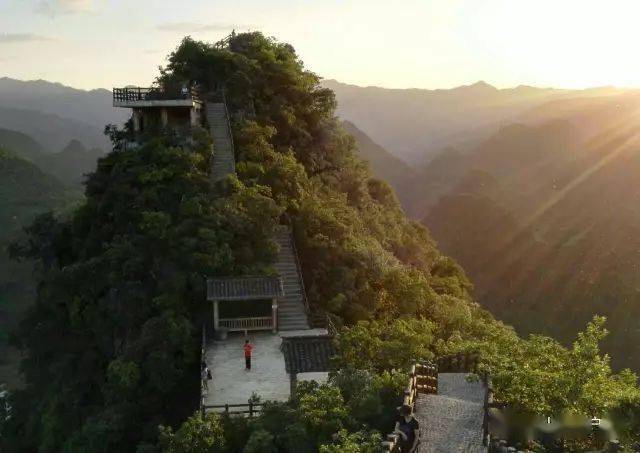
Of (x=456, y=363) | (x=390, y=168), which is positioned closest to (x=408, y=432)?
(x=456, y=363)

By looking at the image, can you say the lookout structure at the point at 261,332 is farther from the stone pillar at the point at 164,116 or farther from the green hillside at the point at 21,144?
the green hillside at the point at 21,144

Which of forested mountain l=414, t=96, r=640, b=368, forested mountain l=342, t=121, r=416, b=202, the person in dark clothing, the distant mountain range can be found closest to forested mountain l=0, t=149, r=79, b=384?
the distant mountain range

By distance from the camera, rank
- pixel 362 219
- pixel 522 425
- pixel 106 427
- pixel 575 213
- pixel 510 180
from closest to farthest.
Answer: pixel 522 425 < pixel 106 427 < pixel 362 219 < pixel 575 213 < pixel 510 180

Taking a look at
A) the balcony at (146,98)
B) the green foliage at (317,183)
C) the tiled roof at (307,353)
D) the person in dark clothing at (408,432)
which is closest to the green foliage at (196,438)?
the tiled roof at (307,353)

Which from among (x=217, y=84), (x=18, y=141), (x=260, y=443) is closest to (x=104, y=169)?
(x=217, y=84)

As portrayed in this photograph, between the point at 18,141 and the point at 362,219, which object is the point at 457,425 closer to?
the point at 362,219

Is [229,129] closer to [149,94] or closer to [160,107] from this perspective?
[160,107]
